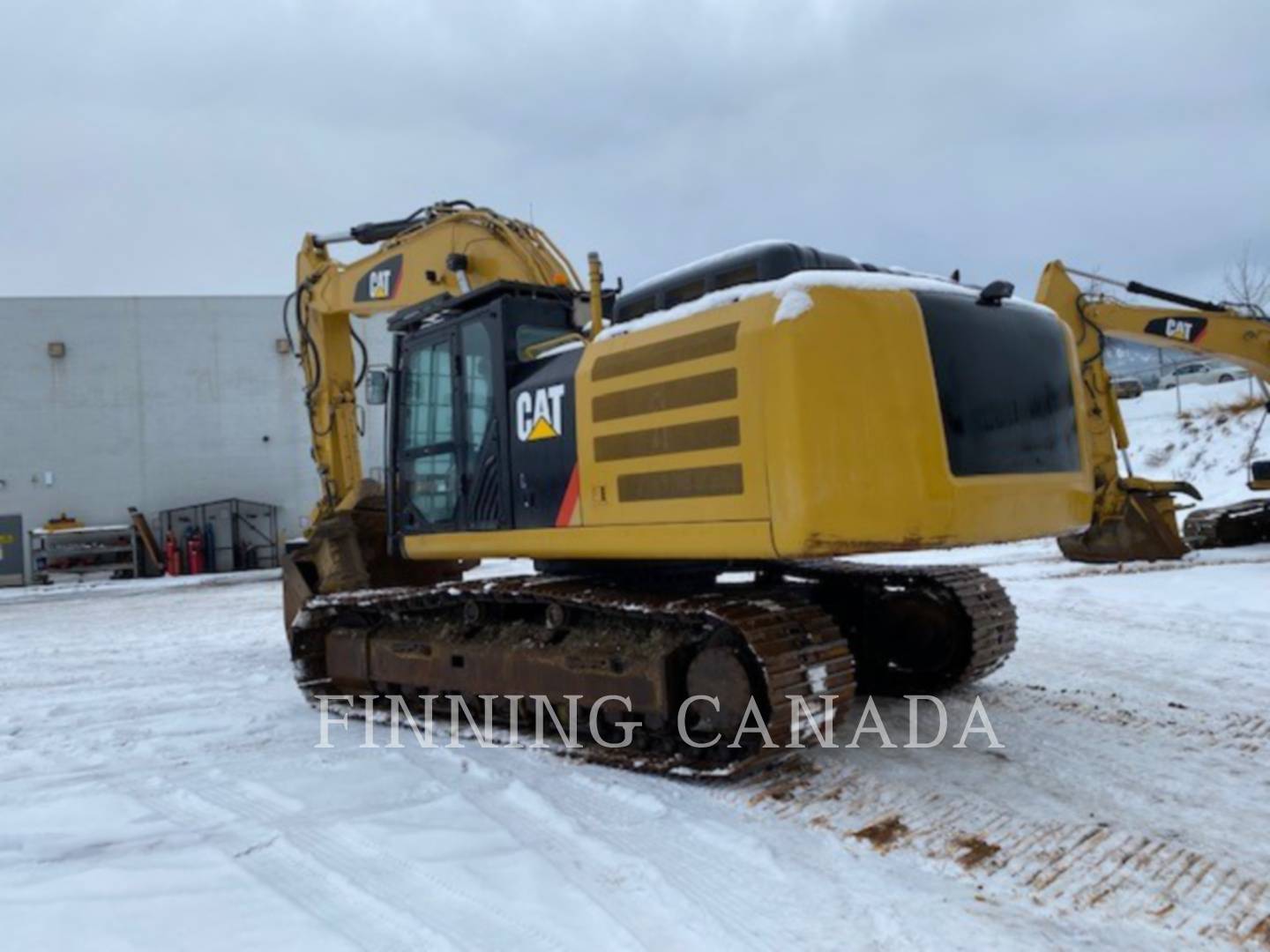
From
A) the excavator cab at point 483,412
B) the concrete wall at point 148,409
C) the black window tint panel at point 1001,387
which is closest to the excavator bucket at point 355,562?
the excavator cab at point 483,412

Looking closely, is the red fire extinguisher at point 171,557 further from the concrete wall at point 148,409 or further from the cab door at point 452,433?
the cab door at point 452,433

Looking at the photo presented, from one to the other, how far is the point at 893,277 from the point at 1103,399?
9.94 meters

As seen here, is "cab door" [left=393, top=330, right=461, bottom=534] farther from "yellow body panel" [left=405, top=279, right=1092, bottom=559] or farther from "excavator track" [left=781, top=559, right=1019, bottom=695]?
"excavator track" [left=781, top=559, right=1019, bottom=695]

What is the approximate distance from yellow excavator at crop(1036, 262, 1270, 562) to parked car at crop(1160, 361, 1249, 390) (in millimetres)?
21349

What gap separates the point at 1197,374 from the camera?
119 feet

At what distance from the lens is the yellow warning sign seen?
16.1 feet

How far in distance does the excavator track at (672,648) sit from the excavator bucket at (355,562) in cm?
62

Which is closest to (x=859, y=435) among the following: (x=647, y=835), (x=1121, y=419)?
(x=647, y=835)

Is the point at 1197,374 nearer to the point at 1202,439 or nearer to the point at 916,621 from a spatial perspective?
the point at 1202,439

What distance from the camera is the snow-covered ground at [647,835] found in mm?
2969

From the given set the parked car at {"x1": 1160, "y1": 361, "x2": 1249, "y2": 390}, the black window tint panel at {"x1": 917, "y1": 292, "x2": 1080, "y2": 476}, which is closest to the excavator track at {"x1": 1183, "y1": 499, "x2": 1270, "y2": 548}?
the black window tint panel at {"x1": 917, "y1": 292, "x2": 1080, "y2": 476}

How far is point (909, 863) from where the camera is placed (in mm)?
3387

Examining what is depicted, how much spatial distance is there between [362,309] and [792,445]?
4756 mm

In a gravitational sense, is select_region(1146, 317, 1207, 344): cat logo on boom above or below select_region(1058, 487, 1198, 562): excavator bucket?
above
